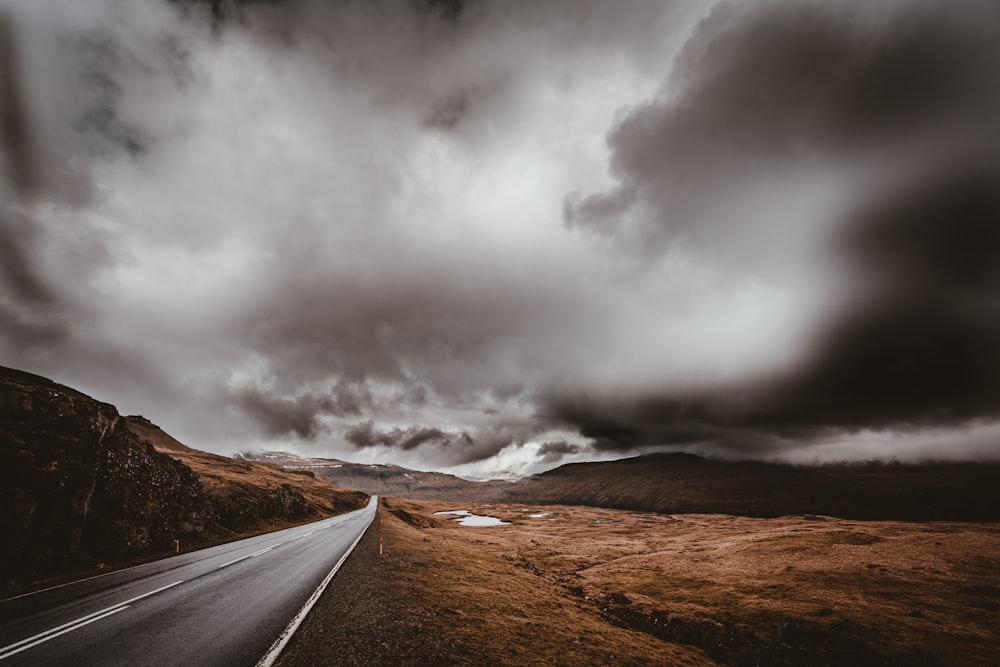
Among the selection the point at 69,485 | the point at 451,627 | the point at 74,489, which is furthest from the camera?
the point at 74,489

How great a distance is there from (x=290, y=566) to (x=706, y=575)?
113 ft

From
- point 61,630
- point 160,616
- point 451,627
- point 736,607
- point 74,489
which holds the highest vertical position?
point 74,489

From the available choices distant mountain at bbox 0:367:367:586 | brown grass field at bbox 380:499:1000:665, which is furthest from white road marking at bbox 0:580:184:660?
brown grass field at bbox 380:499:1000:665

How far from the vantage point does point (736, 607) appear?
990 inches

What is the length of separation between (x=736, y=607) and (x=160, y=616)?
103ft

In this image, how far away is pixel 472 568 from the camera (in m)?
28.8

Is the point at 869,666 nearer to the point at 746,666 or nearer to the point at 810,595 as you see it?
the point at 746,666

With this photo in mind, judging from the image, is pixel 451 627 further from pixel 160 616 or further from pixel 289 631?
pixel 160 616

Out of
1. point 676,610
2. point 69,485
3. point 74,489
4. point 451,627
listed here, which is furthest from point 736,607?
point 69,485

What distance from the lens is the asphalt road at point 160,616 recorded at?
10414 mm

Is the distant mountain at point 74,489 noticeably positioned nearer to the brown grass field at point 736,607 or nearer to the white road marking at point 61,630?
the white road marking at point 61,630

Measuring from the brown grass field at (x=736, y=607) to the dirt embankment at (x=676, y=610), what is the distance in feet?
0.32

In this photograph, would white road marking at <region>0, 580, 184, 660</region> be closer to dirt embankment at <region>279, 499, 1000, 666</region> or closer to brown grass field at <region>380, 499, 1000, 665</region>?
dirt embankment at <region>279, 499, 1000, 666</region>

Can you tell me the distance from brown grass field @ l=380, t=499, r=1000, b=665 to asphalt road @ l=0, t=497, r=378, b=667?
228 inches
